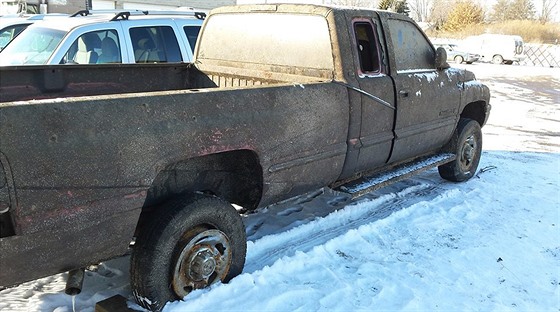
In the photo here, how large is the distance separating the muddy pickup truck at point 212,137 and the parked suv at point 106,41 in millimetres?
1935

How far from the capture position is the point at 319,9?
172 inches

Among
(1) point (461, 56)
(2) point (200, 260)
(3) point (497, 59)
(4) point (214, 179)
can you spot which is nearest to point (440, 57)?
(4) point (214, 179)

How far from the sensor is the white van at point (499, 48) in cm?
3369

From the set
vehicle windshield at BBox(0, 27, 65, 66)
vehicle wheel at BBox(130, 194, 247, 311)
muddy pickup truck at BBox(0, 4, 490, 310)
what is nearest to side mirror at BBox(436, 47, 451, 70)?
muddy pickup truck at BBox(0, 4, 490, 310)

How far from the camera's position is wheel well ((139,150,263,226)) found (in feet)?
10.7

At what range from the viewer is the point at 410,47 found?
5207 millimetres

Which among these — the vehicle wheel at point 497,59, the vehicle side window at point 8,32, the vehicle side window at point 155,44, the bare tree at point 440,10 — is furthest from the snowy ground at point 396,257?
the bare tree at point 440,10

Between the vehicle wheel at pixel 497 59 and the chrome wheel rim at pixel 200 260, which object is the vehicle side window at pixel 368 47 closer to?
the chrome wheel rim at pixel 200 260

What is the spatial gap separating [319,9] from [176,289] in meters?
2.57

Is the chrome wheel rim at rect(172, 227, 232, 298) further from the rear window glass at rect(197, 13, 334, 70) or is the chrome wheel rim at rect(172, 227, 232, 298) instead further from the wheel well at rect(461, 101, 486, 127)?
the wheel well at rect(461, 101, 486, 127)

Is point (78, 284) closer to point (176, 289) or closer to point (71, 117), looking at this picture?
point (176, 289)

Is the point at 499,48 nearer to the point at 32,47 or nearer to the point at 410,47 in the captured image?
the point at 410,47

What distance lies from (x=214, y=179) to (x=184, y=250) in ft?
2.07

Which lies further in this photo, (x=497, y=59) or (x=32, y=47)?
(x=497, y=59)
